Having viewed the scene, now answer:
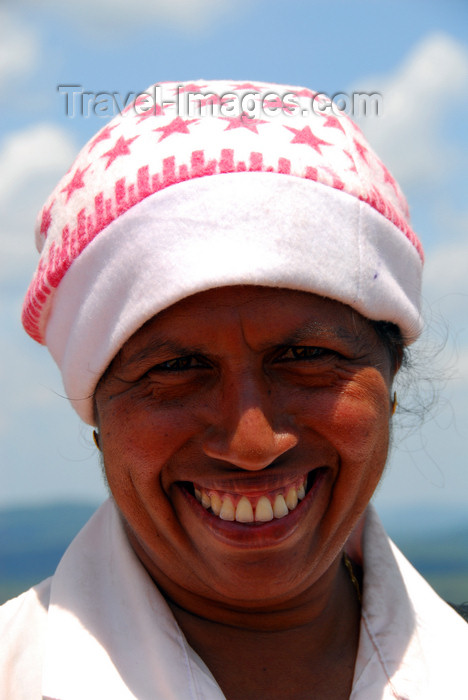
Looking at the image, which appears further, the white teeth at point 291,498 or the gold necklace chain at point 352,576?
the gold necklace chain at point 352,576

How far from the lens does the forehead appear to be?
2105mm

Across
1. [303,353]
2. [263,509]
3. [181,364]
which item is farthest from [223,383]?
[263,509]

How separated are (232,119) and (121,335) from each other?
0.68 metres

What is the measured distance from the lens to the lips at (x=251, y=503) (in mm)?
2195

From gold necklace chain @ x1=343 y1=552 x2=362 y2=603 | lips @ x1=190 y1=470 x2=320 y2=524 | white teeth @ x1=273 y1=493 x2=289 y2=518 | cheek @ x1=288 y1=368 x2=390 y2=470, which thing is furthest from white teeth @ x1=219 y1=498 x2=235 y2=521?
gold necklace chain @ x1=343 y1=552 x2=362 y2=603

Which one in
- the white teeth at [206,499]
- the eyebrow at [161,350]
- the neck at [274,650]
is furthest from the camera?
the neck at [274,650]

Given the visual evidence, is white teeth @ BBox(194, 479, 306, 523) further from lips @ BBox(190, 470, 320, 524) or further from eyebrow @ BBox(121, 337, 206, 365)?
eyebrow @ BBox(121, 337, 206, 365)

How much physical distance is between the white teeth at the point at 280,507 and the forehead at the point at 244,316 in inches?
17.3

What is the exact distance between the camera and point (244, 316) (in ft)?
6.91

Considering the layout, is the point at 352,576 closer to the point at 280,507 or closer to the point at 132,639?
the point at 280,507

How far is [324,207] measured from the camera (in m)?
2.17

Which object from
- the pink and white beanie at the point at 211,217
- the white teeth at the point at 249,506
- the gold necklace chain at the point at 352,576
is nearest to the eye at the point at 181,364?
the pink and white beanie at the point at 211,217

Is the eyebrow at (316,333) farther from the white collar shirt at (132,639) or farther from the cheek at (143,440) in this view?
the white collar shirt at (132,639)

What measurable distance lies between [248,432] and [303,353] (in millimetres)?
324
